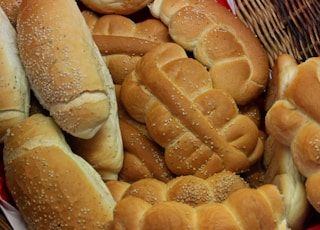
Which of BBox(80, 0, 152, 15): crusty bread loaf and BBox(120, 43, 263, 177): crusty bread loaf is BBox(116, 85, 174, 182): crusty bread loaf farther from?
BBox(80, 0, 152, 15): crusty bread loaf

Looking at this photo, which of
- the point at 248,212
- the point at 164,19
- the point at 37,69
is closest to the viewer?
the point at 248,212

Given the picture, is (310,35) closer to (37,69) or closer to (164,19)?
(164,19)

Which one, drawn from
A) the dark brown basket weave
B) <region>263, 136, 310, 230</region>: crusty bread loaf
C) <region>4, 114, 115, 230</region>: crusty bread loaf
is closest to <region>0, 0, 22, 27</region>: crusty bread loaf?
<region>4, 114, 115, 230</region>: crusty bread loaf

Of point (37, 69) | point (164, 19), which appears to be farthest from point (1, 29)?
point (164, 19)

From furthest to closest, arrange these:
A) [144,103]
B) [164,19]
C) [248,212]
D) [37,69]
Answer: [164,19]
[144,103]
[37,69]
[248,212]

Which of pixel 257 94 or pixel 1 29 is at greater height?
pixel 1 29

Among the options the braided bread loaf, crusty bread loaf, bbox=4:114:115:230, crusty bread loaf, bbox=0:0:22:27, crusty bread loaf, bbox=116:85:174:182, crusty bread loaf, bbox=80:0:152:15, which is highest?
crusty bread loaf, bbox=0:0:22:27

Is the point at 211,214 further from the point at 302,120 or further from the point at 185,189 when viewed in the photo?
the point at 302,120
